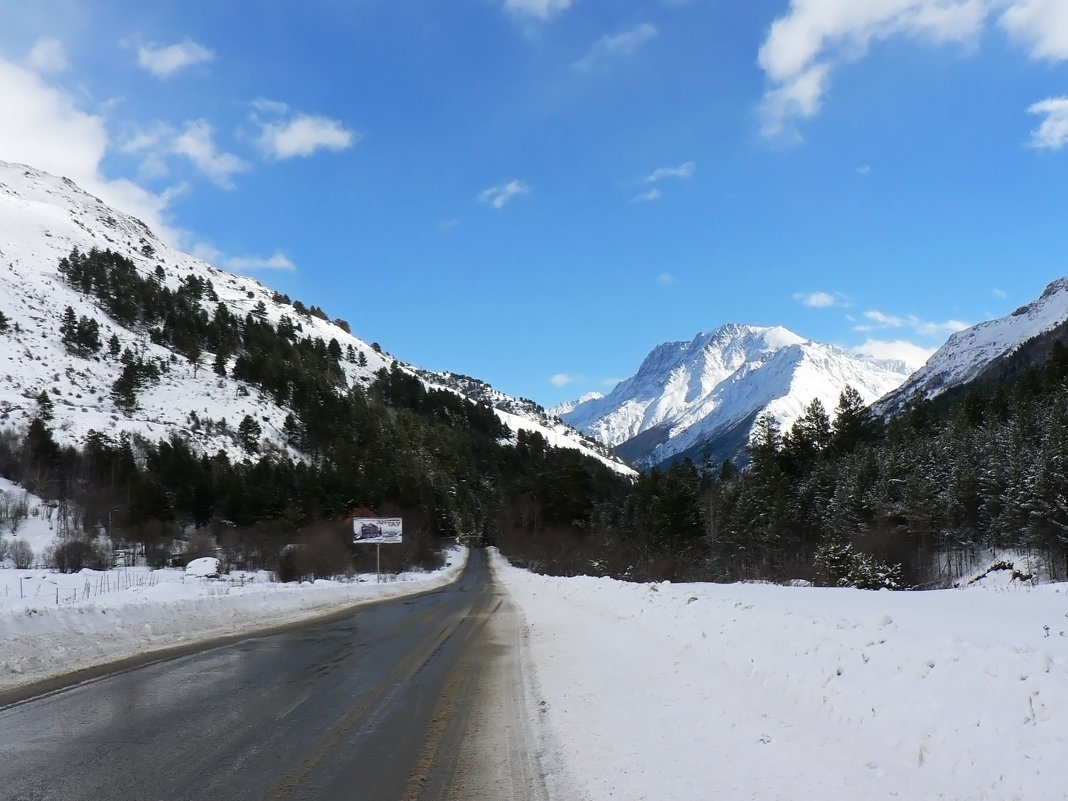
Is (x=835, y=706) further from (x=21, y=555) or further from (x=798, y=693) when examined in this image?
(x=21, y=555)

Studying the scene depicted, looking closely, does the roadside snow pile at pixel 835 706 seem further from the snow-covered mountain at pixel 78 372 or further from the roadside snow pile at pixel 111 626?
the snow-covered mountain at pixel 78 372

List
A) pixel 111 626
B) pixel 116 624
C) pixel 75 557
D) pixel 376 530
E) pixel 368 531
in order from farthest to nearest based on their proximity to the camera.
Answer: pixel 368 531 → pixel 376 530 → pixel 75 557 → pixel 116 624 → pixel 111 626

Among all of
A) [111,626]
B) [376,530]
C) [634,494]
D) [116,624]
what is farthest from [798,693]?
[634,494]

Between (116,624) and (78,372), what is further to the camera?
(78,372)

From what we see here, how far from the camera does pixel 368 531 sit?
61.2 metres

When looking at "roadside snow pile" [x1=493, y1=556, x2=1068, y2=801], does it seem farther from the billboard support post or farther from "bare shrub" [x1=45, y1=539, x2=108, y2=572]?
the billboard support post

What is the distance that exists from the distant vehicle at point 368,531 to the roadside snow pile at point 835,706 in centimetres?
5144

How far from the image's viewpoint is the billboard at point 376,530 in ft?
198

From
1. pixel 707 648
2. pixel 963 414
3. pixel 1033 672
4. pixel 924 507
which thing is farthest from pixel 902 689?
pixel 963 414

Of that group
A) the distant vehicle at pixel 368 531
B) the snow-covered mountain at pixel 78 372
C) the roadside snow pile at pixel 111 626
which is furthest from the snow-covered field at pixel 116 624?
the snow-covered mountain at pixel 78 372

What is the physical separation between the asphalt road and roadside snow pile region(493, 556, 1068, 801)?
79cm

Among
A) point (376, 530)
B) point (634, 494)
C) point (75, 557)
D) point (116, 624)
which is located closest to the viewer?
point (116, 624)

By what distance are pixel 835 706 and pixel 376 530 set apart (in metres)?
56.7

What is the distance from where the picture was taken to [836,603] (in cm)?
1148
